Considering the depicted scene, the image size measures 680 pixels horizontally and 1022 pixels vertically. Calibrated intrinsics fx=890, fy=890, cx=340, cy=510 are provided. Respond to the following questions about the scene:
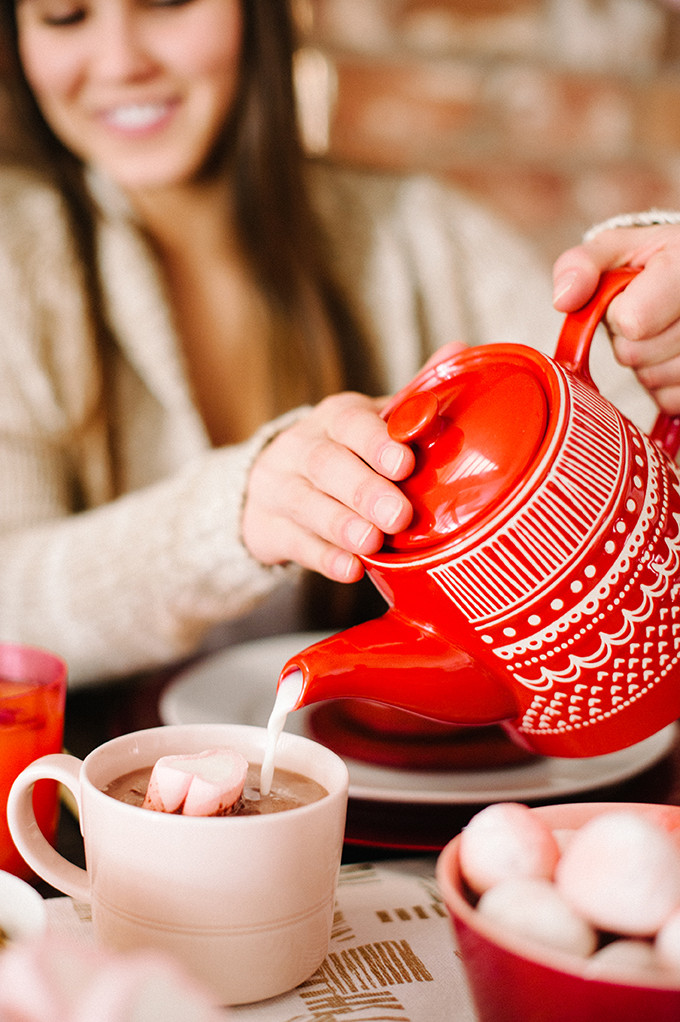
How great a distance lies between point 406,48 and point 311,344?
80cm

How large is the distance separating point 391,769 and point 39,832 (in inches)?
8.3

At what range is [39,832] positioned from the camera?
394 millimetres

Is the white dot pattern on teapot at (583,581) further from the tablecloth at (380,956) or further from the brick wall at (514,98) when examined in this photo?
the brick wall at (514,98)

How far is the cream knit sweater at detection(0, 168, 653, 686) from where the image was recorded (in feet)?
2.33

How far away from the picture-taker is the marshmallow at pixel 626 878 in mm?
278

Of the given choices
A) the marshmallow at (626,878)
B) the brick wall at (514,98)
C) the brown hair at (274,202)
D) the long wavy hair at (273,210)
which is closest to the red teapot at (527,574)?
the marshmallow at (626,878)

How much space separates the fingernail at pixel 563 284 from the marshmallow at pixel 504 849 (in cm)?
28

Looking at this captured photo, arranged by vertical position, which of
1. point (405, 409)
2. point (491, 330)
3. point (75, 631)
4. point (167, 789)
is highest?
point (405, 409)

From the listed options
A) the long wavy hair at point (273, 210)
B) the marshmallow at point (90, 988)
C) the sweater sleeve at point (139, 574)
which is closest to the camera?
the marshmallow at point (90, 988)

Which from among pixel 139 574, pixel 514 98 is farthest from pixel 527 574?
pixel 514 98

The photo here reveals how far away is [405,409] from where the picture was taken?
0.42m

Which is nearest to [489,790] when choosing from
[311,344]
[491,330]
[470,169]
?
[311,344]

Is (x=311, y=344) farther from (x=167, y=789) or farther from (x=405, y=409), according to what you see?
(x=167, y=789)

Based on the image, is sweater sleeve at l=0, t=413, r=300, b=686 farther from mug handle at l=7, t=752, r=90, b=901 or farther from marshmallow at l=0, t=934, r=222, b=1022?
marshmallow at l=0, t=934, r=222, b=1022
